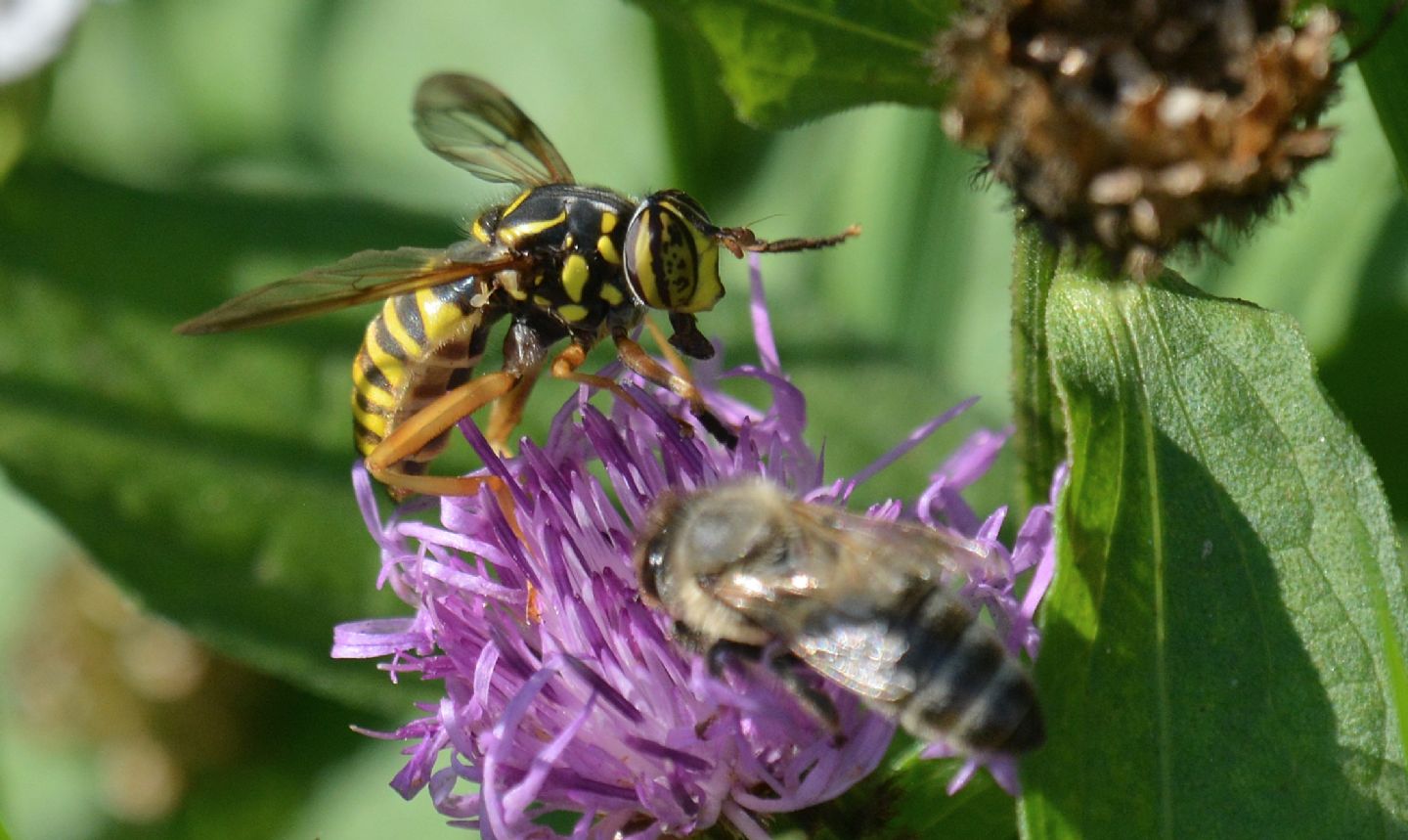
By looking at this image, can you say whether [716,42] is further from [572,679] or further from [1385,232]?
[1385,232]

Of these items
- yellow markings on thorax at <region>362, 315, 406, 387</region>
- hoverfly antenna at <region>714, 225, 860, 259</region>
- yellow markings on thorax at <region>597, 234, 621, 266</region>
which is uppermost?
hoverfly antenna at <region>714, 225, 860, 259</region>

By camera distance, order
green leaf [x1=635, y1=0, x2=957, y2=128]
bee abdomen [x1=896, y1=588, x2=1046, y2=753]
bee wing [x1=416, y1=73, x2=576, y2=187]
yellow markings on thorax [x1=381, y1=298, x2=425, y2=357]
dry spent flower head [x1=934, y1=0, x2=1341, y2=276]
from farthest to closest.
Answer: bee wing [x1=416, y1=73, x2=576, y2=187]
yellow markings on thorax [x1=381, y1=298, x2=425, y2=357]
green leaf [x1=635, y1=0, x2=957, y2=128]
bee abdomen [x1=896, y1=588, x2=1046, y2=753]
dry spent flower head [x1=934, y1=0, x2=1341, y2=276]

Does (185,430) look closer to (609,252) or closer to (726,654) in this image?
(609,252)

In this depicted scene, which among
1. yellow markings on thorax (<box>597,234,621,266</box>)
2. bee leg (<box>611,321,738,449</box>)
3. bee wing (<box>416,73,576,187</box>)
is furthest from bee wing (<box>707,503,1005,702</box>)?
bee wing (<box>416,73,576,187</box>)

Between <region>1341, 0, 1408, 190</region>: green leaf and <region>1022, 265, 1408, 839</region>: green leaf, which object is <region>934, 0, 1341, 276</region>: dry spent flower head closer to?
<region>1022, 265, 1408, 839</region>: green leaf

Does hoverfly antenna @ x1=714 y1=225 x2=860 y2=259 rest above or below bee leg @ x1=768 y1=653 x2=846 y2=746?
above

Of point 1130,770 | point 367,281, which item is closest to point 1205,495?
point 1130,770
